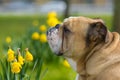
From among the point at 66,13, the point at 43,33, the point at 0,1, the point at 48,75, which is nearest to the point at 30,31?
the point at 43,33

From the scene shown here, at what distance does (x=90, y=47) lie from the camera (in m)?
5.18

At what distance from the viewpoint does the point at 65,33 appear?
17.3 ft

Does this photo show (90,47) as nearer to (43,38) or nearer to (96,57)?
(96,57)

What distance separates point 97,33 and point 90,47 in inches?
7.2

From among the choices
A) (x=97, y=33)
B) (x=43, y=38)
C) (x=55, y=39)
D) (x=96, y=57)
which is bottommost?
(x=43, y=38)

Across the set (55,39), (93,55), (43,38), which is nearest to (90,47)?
(93,55)

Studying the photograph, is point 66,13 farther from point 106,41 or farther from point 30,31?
point 106,41

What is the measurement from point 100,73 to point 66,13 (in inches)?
574

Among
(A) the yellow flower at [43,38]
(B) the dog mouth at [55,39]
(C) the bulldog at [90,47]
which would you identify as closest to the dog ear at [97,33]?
(C) the bulldog at [90,47]

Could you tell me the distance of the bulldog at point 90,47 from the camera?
5086mm

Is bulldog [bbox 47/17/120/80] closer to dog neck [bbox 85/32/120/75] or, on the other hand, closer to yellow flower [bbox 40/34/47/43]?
dog neck [bbox 85/32/120/75]

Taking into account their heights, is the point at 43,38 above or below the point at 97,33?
below

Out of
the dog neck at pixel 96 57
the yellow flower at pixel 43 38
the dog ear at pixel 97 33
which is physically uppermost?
the dog ear at pixel 97 33

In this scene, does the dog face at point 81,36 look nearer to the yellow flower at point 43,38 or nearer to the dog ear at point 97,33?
the dog ear at point 97,33
